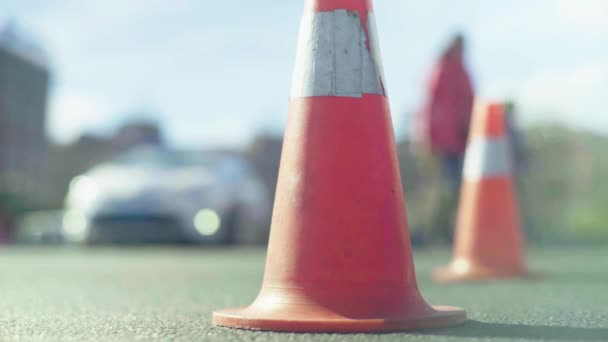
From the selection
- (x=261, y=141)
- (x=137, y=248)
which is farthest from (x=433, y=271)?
(x=261, y=141)

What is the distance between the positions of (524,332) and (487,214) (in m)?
3.83

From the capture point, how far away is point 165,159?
12.1 m

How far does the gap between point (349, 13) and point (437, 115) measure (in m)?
6.68

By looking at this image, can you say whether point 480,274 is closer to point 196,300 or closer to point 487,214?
point 487,214

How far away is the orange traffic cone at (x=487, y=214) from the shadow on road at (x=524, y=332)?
10.2 ft

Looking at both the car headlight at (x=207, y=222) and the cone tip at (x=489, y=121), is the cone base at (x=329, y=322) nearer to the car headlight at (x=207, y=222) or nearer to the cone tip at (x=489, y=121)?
the cone tip at (x=489, y=121)

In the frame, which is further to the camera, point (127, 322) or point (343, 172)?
point (127, 322)

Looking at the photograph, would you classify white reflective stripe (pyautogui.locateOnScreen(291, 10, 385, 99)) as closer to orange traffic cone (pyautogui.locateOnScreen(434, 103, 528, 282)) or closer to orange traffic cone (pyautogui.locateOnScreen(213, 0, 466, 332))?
orange traffic cone (pyautogui.locateOnScreen(213, 0, 466, 332))

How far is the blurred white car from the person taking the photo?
36.4 feet

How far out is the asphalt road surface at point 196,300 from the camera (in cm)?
312

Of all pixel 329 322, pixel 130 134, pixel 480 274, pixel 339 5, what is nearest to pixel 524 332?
pixel 329 322

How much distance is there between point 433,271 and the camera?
735 cm

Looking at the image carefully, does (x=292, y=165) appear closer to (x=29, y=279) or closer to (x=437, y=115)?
(x=29, y=279)

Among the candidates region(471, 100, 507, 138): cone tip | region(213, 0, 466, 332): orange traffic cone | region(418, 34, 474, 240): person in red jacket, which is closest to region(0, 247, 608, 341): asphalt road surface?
region(213, 0, 466, 332): orange traffic cone
